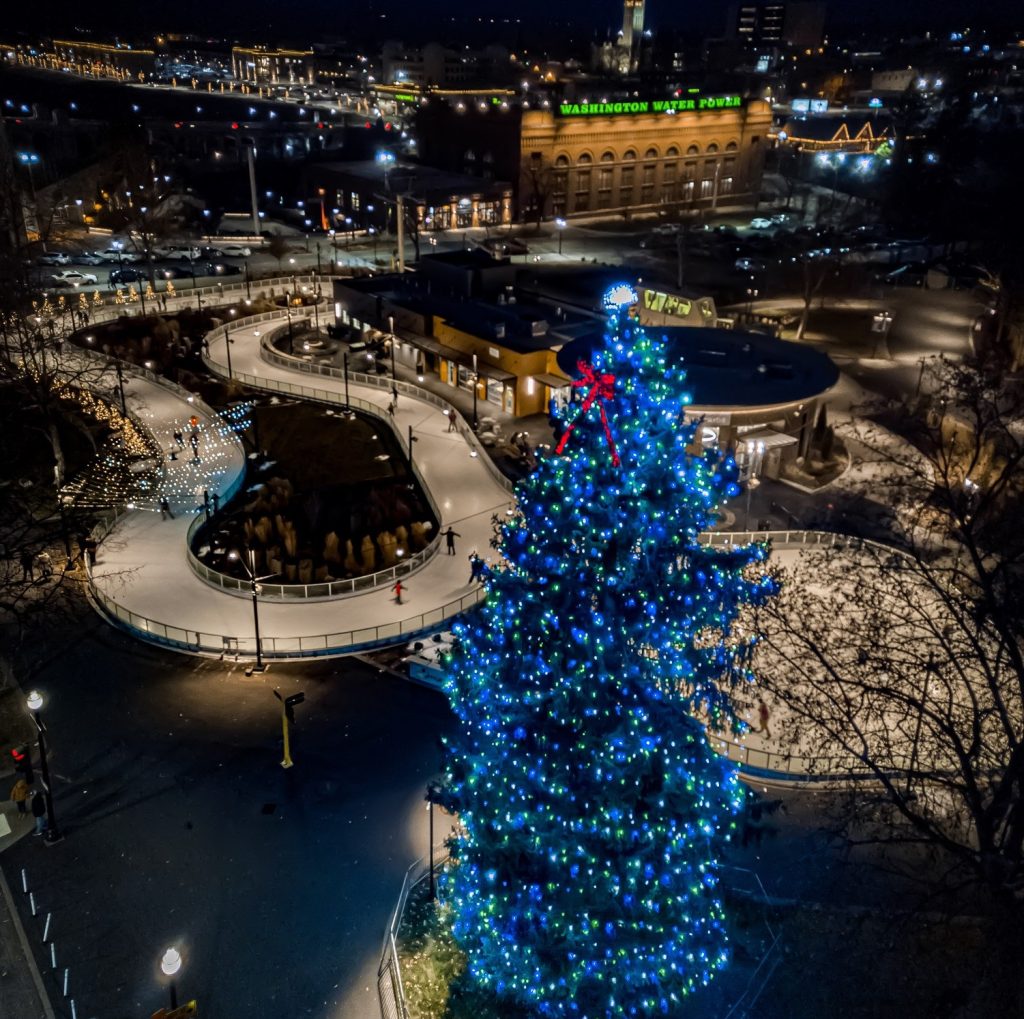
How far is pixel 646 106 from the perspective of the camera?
248ft

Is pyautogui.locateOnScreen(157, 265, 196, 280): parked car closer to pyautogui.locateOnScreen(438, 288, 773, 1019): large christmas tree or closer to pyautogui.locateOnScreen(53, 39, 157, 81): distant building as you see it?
pyautogui.locateOnScreen(438, 288, 773, 1019): large christmas tree

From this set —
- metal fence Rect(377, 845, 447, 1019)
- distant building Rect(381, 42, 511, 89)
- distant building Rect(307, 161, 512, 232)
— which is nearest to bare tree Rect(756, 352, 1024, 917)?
metal fence Rect(377, 845, 447, 1019)

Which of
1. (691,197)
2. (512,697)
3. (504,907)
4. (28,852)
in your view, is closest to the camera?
(512,697)

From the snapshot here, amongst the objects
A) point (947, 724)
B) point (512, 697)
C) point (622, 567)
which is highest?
point (622, 567)

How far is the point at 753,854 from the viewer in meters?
15.0

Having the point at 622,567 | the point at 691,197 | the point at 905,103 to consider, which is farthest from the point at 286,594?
the point at 905,103

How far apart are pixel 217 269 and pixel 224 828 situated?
48.7 meters

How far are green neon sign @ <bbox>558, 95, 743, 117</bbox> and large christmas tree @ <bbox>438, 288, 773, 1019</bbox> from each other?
232 ft

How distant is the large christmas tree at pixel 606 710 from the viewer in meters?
8.95

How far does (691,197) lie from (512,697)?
8067cm

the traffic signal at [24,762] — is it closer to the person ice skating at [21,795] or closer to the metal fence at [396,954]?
the person ice skating at [21,795]

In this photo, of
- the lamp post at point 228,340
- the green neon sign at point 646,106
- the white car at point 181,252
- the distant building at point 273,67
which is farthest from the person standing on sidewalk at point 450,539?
the distant building at point 273,67

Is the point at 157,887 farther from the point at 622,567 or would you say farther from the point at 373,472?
the point at 373,472

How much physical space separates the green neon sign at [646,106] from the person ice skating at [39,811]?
6951 cm
